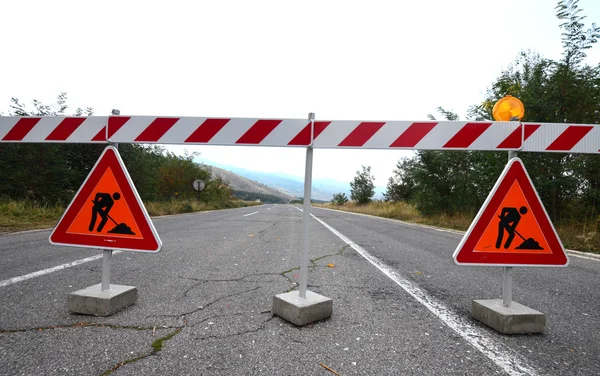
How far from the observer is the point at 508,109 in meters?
2.87

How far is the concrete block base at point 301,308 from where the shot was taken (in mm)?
2523

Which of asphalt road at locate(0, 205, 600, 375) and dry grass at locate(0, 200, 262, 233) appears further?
dry grass at locate(0, 200, 262, 233)

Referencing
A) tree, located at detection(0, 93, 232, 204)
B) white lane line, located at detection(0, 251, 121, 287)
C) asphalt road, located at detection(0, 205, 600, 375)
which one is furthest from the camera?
tree, located at detection(0, 93, 232, 204)

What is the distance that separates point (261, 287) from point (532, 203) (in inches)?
110

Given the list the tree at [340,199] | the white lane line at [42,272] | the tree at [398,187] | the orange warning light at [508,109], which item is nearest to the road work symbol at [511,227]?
the orange warning light at [508,109]

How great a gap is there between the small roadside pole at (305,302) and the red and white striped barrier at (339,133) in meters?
0.23

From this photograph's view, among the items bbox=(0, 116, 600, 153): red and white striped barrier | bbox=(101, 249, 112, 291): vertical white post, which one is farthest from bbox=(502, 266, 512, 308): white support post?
bbox=(101, 249, 112, 291): vertical white post

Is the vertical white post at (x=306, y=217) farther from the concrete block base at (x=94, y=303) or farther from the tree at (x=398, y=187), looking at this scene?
the tree at (x=398, y=187)

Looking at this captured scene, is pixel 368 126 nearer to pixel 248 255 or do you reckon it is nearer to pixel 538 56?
pixel 248 255

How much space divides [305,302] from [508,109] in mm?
2525

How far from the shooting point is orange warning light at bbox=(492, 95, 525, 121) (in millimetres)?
Result: 2818

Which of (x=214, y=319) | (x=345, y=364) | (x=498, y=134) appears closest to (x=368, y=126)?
(x=498, y=134)

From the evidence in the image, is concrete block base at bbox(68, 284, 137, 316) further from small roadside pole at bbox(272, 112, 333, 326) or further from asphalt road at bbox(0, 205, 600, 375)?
small roadside pole at bbox(272, 112, 333, 326)

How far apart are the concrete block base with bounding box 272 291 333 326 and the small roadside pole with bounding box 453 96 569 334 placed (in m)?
1.20
